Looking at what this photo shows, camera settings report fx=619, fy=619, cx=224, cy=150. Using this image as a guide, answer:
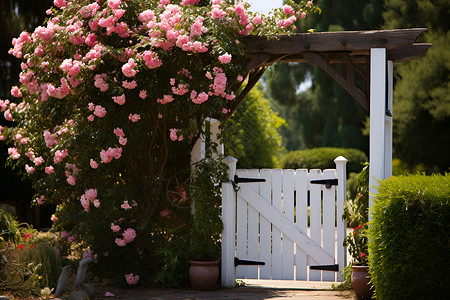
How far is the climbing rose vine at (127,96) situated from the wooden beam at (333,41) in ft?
0.45

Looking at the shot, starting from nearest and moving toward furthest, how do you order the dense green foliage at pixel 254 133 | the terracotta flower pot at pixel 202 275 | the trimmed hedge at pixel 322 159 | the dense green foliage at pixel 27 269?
1. the dense green foliage at pixel 27 269
2. the terracotta flower pot at pixel 202 275
3. the dense green foliage at pixel 254 133
4. the trimmed hedge at pixel 322 159

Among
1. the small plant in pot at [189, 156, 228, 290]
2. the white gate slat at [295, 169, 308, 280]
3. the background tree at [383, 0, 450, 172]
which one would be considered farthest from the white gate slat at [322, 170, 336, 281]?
the background tree at [383, 0, 450, 172]

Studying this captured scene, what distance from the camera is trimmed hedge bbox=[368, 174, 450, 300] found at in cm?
505

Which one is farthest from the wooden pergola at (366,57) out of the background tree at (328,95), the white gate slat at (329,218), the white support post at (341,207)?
the background tree at (328,95)

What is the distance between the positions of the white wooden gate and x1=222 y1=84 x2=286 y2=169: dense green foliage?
9.65 m

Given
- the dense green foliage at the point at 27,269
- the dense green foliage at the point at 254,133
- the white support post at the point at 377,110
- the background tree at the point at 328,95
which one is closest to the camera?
the dense green foliage at the point at 27,269

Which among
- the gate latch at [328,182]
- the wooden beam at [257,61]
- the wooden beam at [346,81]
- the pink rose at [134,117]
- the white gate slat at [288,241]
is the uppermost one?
the wooden beam at [257,61]

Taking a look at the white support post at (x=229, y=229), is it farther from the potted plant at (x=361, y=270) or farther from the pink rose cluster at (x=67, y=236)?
the pink rose cluster at (x=67, y=236)

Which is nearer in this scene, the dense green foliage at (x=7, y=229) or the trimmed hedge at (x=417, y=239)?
the trimmed hedge at (x=417, y=239)

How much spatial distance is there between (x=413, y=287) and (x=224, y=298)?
6.30 ft

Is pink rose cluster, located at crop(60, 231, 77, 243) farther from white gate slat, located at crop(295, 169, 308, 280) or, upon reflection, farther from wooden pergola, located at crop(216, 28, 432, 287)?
white gate slat, located at crop(295, 169, 308, 280)

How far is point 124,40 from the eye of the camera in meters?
6.99

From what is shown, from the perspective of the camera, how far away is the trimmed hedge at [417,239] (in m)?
5.05

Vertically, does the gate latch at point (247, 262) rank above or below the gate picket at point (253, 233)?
below
